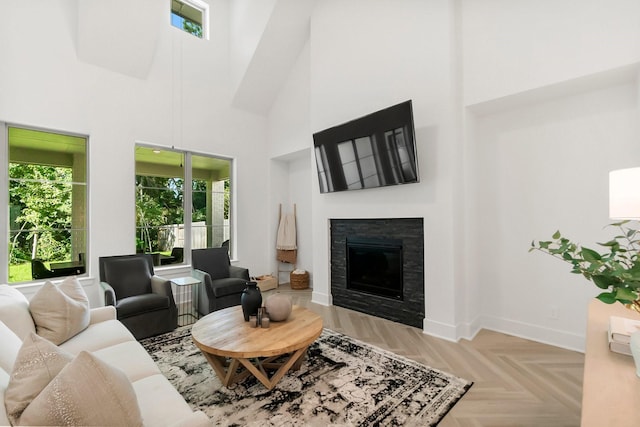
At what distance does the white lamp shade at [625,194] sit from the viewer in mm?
1316

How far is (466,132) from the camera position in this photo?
324 centimetres

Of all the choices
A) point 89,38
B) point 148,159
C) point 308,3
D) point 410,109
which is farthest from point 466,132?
point 89,38

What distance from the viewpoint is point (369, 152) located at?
356cm

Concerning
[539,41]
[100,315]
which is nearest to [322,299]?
[100,315]

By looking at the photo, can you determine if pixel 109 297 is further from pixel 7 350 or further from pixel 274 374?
pixel 274 374

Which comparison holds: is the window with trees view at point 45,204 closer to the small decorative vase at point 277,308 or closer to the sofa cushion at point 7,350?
the sofa cushion at point 7,350

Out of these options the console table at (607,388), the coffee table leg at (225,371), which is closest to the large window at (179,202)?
the coffee table leg at (225,371)

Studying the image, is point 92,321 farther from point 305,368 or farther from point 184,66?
point 184,66

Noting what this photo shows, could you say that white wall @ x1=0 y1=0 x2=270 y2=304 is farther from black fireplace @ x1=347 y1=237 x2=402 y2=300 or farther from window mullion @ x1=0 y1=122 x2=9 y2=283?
black fireplace @ x1=347 y1=237 x2=402 y2=300

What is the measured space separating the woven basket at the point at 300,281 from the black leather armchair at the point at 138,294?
2.28m

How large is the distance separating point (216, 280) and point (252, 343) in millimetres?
2205

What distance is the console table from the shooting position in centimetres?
85

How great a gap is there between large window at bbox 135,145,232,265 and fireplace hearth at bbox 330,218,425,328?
7.10 ft

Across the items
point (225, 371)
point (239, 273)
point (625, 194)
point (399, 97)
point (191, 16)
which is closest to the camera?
point (625, 194)
